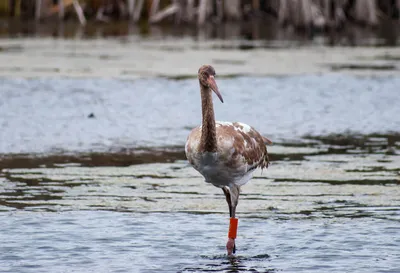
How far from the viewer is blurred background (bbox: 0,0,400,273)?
9.84 metres

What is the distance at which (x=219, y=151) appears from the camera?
9.52 m

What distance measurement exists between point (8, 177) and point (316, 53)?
19308 mm

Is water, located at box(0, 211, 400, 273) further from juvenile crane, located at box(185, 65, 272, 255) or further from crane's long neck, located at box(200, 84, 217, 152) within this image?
crane's long neck, located at box(200, 84, 217, 152)

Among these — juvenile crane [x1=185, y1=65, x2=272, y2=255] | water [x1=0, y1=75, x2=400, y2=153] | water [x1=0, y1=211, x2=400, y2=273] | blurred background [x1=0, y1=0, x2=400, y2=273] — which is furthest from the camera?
water [x1=0, y1=75, x2=400, y2=153]

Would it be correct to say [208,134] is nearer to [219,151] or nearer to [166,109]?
[219,151]

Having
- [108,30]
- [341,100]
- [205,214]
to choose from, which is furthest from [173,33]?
[205,214]

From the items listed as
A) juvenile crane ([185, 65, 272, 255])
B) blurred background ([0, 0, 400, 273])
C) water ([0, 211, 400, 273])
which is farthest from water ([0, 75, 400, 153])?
juvenile crane ([185, 65, 272, 255])

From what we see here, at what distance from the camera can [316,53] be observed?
103 feet

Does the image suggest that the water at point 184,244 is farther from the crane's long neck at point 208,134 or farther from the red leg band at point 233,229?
the crane's long neck at point 208,134

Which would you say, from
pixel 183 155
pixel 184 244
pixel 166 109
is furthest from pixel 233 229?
pixel 166 109

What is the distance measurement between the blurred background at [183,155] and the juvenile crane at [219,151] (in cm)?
65

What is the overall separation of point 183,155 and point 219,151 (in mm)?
5518

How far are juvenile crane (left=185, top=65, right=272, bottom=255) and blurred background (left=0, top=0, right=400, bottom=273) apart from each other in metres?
0.65

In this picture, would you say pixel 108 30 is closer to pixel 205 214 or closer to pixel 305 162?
pixel 305 162
